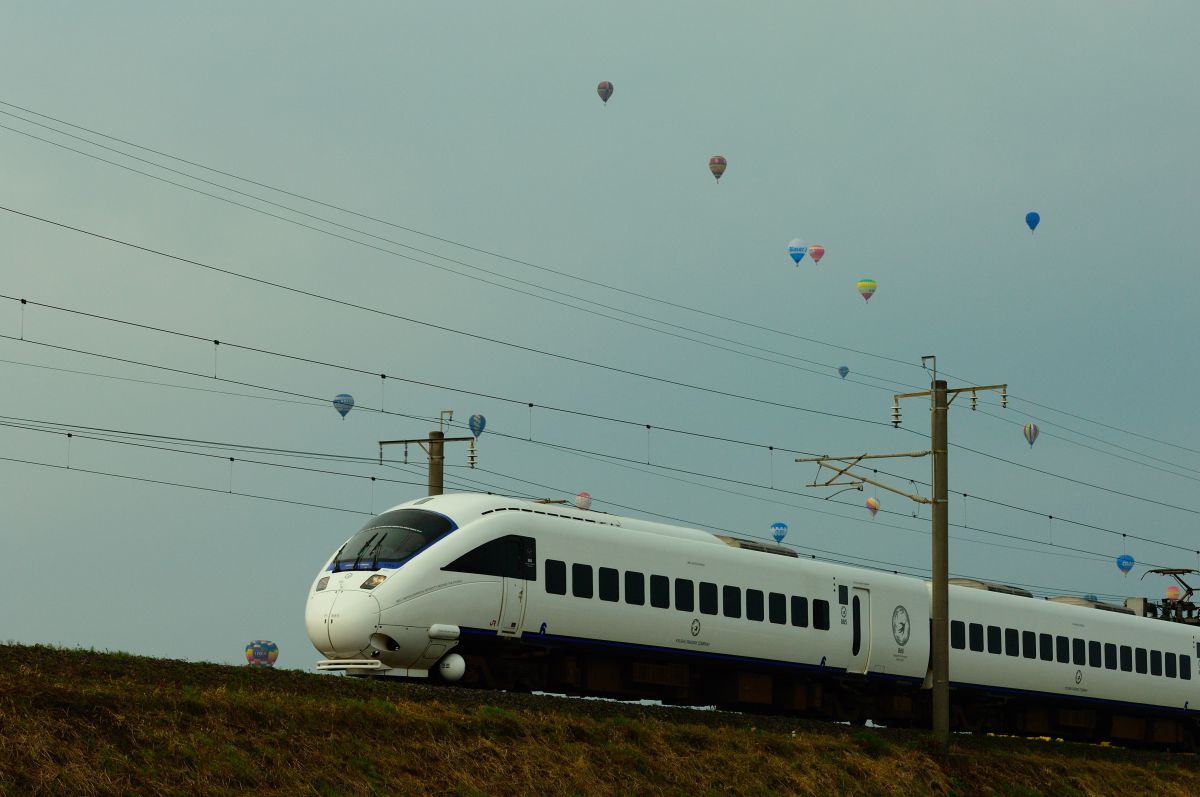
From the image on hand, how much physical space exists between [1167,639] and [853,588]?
15.7m

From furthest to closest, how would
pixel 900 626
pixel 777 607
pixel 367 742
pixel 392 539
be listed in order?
pixel 900 626, pixel 777 607, pixel 392 539, pixel 367 742

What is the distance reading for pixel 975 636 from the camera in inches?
1548

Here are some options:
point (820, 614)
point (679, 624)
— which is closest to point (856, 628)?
point (820, 614)

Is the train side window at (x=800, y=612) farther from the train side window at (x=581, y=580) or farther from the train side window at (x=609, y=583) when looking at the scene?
the train side window at (x=581, y=580)

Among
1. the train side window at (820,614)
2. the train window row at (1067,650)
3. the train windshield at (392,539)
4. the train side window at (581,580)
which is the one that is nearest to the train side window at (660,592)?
the train side window at (581,580)

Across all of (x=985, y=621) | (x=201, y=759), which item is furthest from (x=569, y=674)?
(x=985, y=621)

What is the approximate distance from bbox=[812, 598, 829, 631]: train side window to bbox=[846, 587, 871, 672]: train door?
0.89 m

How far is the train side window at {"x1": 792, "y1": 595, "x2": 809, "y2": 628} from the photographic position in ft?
111

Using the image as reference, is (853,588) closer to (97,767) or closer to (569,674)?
(569,674)

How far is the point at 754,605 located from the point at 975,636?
357 inches

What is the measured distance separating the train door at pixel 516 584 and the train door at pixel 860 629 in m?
10.3

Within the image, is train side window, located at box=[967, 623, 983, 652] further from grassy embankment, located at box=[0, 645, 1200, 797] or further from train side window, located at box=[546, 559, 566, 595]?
train side window, located at box=[546, 559, 566, 595]

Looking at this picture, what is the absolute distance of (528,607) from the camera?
27656 millimetres

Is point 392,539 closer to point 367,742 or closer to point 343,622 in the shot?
point 343,622
